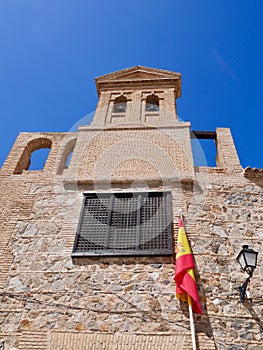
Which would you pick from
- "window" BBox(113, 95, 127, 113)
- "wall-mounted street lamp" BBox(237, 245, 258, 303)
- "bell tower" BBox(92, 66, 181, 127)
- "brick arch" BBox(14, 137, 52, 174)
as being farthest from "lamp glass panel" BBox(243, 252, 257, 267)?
"window" BBox(113, 95, 127, 113)

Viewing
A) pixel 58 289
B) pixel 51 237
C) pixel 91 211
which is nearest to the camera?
pixel 58 289

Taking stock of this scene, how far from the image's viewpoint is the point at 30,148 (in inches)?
315

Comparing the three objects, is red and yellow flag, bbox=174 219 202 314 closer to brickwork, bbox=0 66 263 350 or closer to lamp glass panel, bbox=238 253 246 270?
brickwork, bbox=0 66 263 350

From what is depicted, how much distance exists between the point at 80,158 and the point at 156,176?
1.95 metres

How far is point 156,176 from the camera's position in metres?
6.43

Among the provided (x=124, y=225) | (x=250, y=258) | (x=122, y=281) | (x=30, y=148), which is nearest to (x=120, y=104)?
(x=30, y=148)

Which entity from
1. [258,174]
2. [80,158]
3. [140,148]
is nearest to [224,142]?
[258,174]

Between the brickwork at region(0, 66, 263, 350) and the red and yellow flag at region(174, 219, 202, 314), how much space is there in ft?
0.52

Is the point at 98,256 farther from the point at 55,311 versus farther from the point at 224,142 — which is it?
the point at 224,142

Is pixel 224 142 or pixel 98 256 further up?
pixel 224 142

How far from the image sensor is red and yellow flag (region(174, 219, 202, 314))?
4.42m

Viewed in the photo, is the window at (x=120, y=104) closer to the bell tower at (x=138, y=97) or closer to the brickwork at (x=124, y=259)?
the bell tower at (x=138, y=97)

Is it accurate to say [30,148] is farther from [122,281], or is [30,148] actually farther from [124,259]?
[122,281]

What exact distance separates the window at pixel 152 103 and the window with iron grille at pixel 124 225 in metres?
3.70
